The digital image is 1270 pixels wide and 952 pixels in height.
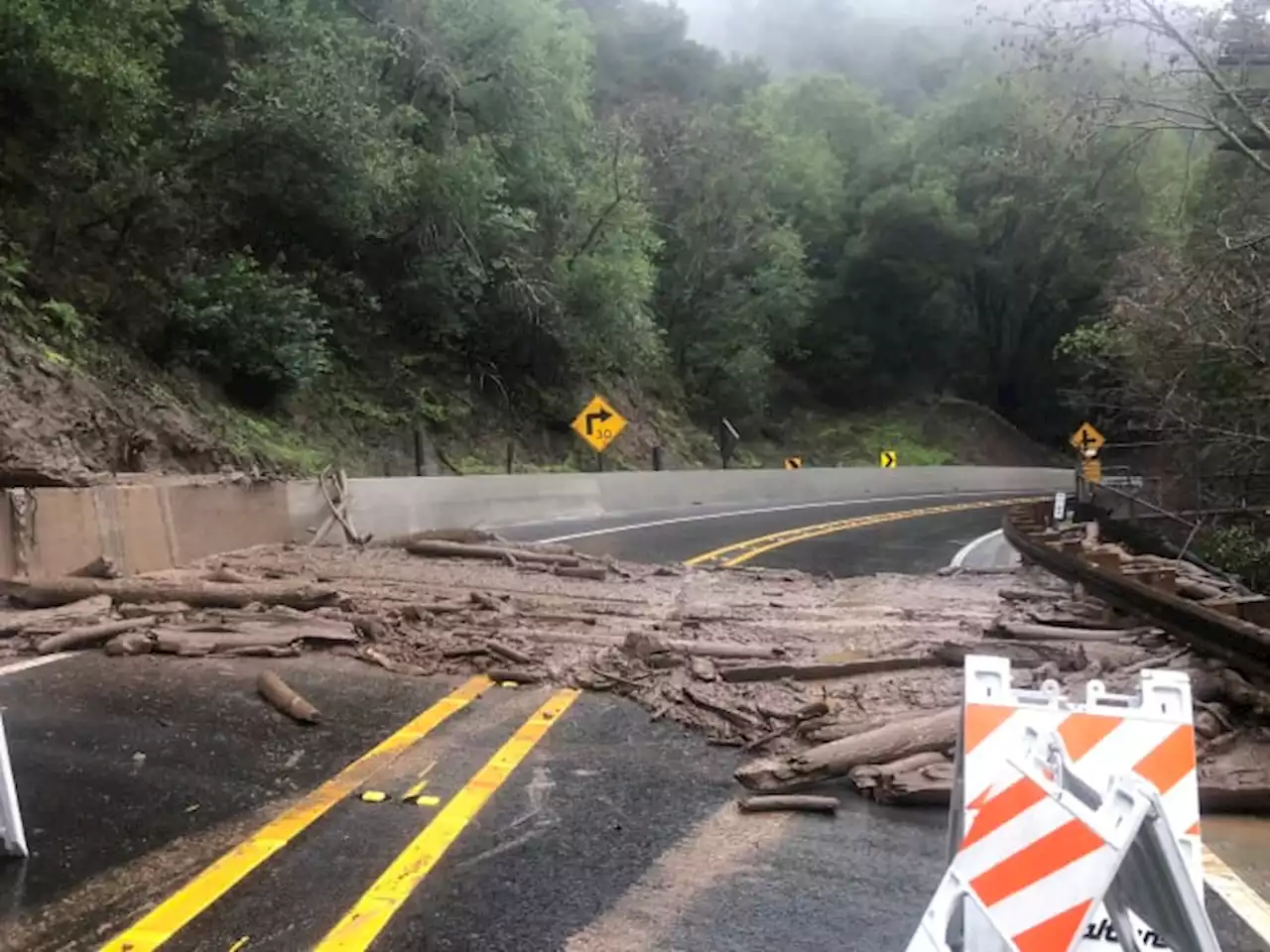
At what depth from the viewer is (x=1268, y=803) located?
17.8 ft

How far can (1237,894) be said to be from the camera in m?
4.46

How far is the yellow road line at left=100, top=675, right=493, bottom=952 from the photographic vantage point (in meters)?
3.86

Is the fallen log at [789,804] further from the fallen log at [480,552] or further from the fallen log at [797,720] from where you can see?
the fallen log at [480,552]

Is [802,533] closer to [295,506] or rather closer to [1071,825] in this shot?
[295,506]

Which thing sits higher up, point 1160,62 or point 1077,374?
point 1160,62

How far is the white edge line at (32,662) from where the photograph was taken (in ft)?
25.0

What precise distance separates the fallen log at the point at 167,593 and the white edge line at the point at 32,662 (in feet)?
4.49

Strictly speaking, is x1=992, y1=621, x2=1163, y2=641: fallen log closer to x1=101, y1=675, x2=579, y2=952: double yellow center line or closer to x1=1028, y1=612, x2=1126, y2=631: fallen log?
x1=1028, y1=612, x2=1126, y2=631: fallen log

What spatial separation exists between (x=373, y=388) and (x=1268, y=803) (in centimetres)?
2374

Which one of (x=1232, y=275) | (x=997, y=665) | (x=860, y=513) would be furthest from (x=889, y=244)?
(x=997, y=665)

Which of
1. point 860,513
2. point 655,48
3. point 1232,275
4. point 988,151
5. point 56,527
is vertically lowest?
point 860,513

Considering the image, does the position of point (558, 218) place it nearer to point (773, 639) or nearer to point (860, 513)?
point (860, 513)

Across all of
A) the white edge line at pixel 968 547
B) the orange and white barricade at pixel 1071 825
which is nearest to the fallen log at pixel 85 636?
the orange and white barricade at pixel 1071 825

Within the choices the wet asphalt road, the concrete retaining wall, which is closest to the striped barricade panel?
the wet asphalt road
